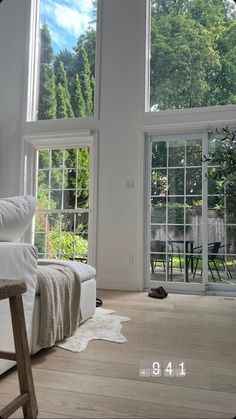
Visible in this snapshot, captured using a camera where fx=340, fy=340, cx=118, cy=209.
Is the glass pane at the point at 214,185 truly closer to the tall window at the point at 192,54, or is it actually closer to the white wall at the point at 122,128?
the white wall at the point at 122,128

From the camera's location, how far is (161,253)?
4.45m

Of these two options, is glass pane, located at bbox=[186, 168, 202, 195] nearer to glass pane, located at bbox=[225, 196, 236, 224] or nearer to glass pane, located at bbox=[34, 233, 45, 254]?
glass pane, located at bbox=[225, 196, 236, 224]

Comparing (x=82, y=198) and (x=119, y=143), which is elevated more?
(x=119, y=143)

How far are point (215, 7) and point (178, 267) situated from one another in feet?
11.3

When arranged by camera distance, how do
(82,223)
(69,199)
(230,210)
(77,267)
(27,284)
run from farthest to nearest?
(69,199) < (82,223) < (230,210) < (77,267) < (27,284)

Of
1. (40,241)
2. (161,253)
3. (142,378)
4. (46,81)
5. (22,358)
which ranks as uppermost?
(46,81)

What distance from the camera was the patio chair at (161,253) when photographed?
4.43m

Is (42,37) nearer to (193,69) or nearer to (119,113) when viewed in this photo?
(119,113)

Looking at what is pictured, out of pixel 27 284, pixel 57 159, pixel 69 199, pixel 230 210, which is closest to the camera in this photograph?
pixel 27 284

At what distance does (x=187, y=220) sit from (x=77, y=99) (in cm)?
237

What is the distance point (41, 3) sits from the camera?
17.2 ft

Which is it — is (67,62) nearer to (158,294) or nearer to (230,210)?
(230,210)

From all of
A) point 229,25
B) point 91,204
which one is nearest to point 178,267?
point 91,204

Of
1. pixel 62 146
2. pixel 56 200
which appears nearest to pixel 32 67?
pixel 62 146
